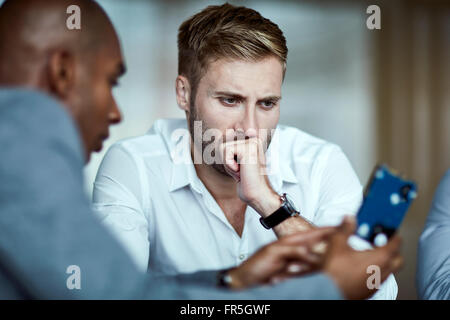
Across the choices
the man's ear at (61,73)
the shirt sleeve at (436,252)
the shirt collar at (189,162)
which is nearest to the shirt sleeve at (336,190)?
the shirt collar at (189,162)

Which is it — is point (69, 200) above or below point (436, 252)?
above

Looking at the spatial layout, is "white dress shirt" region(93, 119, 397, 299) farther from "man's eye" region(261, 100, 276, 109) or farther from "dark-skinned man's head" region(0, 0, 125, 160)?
"dark-skinned man's head" region(0, 0, 125, 160)

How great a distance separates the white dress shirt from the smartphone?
742mm

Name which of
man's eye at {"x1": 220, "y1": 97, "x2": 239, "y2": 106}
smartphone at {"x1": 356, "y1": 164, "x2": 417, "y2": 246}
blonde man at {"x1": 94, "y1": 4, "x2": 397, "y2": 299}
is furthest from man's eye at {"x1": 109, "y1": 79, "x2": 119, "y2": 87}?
man's eye at {"x1": 220, "y1": 97, "x2": 239, "y2": 106}

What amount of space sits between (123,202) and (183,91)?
508mm

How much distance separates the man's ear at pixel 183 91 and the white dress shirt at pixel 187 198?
11 cm

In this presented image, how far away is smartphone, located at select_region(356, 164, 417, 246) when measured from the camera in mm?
852

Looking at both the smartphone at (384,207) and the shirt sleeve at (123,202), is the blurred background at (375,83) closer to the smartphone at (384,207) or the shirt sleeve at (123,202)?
the shirt sleeve at (123,202)

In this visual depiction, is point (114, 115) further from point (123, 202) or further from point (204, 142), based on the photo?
point (204, 142)

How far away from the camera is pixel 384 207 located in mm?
856

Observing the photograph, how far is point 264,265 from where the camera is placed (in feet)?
2.74

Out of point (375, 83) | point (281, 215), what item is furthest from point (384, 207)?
point (375, 83)

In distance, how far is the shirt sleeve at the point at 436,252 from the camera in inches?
50.3
